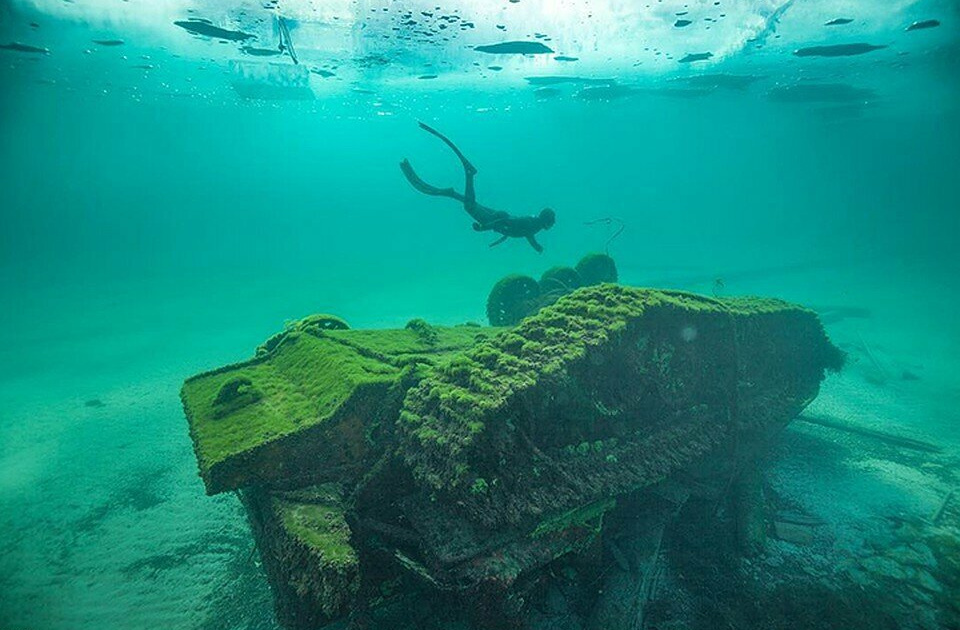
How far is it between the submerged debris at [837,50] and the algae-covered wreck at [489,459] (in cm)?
2603

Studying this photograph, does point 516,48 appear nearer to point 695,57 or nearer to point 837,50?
point 695,57

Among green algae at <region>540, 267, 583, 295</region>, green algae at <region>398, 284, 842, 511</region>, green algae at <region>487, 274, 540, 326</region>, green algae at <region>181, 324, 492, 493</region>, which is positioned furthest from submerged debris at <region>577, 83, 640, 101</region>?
green algae at <region>181, 324, 492, 493</region>

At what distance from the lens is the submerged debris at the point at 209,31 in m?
19.8

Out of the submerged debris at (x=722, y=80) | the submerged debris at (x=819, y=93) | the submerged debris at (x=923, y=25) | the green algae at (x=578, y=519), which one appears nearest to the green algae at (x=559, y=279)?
the green algae at (x=578, y=519)

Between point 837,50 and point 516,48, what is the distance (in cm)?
1710

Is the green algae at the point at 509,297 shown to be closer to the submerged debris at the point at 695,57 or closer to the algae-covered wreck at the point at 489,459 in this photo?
the algae-covered wreck at the point at 489,459

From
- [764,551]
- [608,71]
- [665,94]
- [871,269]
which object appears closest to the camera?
[764,551]

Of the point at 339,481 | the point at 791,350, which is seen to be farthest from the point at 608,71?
the point at 339,481

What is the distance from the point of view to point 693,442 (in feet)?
17.4

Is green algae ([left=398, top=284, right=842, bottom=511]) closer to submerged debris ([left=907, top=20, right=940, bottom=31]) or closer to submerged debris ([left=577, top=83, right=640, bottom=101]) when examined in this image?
submerged debris ([left=907, top=20, right=940, bottom=31])

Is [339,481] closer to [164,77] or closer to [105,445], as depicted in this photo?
[105,445]

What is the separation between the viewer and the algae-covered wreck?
3.59 meters

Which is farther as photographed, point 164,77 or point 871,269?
point 871,269

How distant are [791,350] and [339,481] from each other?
330 inches
